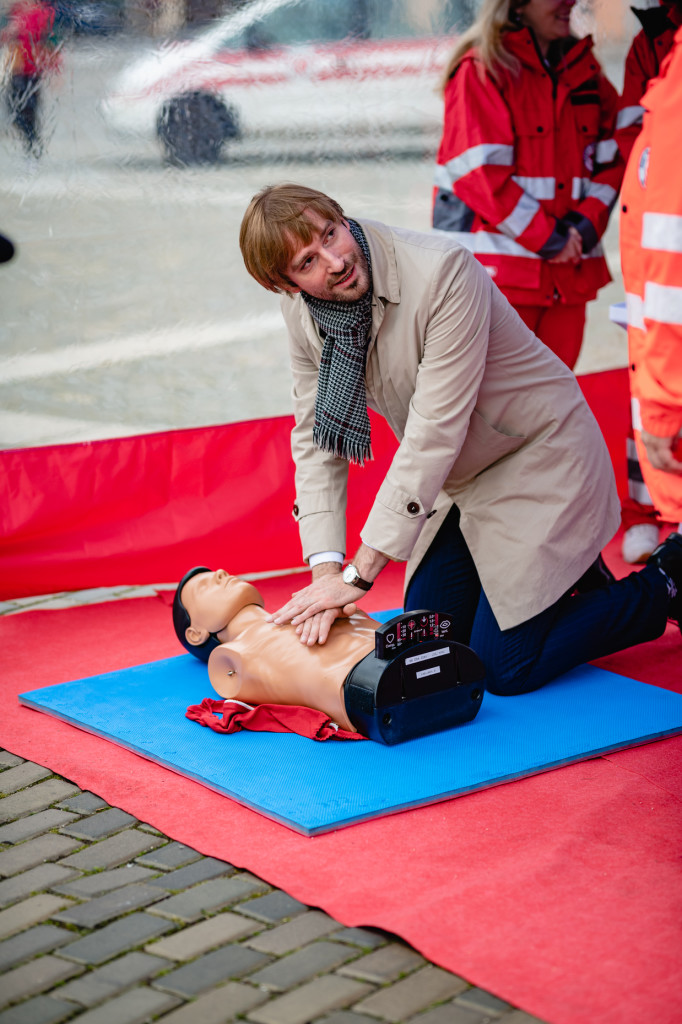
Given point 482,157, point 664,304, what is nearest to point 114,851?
point 664,304

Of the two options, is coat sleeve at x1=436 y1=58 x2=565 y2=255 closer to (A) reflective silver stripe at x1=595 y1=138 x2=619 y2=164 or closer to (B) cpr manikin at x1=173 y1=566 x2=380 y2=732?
(A) reflective silver stripe at x1=595 y1=138 x2=619 y2=164

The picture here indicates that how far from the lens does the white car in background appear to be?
3.57m

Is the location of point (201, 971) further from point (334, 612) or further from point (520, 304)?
point (520, 304)

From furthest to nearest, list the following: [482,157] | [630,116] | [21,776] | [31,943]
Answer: [630,116] → [482,157] → [21,776] → [31,943]

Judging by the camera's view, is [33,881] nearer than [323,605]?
Yes

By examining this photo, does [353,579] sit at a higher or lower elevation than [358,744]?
higher

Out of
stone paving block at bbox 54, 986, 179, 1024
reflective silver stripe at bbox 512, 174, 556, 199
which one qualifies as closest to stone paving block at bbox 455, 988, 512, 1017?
stone paving block at bbox 54, 986, 179, 1024

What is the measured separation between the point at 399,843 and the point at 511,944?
380mm

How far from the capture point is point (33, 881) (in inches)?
80.7

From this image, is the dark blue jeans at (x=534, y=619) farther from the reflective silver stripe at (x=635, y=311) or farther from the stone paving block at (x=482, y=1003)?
the stone paving block at (x=482, y=1003)

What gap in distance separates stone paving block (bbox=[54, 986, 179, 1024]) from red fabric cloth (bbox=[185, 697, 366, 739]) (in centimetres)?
89

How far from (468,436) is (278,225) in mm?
682

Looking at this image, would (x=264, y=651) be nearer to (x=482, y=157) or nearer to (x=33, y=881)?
(x=33, y=881)

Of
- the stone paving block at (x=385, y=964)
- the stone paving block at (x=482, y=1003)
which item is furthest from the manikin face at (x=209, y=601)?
the stone paving block at (x=482, y=1003)
